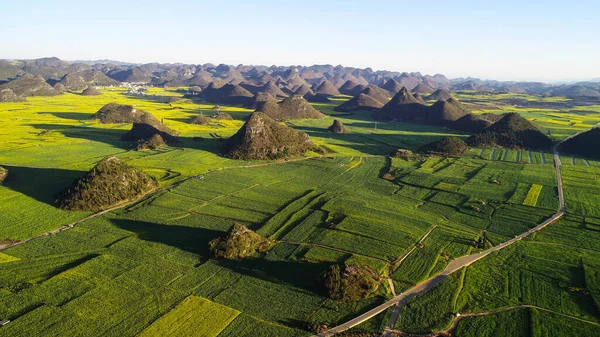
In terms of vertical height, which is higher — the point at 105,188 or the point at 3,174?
the point at 105,188

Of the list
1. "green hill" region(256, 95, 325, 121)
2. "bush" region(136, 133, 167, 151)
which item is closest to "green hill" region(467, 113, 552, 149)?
"green hill" region(256, 95, 325, 121)

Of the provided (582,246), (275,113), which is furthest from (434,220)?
(275,113)

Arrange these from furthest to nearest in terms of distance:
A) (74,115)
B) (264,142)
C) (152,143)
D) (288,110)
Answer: (288,110) → (74,115) → (152,143) → (264,142)

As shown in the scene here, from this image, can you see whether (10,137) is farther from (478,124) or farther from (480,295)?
(478,124)

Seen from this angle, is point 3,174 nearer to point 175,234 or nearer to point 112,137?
point 175,234

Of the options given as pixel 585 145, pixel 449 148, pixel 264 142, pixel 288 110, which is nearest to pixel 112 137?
pixel 264 142

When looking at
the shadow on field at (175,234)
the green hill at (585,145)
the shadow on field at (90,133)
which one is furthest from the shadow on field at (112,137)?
the green hill at (585,145)

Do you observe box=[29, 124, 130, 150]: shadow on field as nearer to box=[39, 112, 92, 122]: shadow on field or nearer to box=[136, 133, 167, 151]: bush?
box=[136, 133, 167, 151]: bush

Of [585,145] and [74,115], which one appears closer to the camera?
[585,145]
